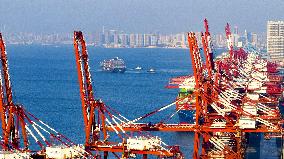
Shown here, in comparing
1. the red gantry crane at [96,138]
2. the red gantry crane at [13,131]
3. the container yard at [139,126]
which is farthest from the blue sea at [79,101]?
the red gantry crane at [13,131]

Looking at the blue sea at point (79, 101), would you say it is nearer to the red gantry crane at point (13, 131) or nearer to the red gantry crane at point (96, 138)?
the red gantry crane at point (96, 138)

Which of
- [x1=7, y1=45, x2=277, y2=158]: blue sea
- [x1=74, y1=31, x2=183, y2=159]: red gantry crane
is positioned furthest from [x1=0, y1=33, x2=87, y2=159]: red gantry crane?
[x1=7, y1=45, x2=277, y2=158]: blue sea

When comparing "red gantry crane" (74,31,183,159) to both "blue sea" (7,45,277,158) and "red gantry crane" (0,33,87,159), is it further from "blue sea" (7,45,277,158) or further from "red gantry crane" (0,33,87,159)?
"blue sea" (7,45,277,158)

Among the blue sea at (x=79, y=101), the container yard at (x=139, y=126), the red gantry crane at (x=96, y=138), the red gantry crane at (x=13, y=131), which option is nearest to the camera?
the red gantry crane at (x=13, y=131)

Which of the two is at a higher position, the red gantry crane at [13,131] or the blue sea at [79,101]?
the red gantry crane at [13,131]

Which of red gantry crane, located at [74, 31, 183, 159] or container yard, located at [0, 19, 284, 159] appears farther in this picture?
red gantry crane, located at [74, 31, 183, 159]

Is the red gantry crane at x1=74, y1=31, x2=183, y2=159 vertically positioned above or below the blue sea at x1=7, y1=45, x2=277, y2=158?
above

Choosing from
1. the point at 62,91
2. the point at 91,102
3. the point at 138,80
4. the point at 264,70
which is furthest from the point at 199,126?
the point at 138,80

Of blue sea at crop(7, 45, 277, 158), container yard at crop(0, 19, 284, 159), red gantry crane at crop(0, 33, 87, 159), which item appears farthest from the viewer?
blue sea at crop(7, 45, 277, 158)

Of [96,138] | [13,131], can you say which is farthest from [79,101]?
[13,131]

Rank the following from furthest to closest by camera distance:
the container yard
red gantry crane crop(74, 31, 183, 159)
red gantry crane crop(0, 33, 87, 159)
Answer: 1. red gantry crane crop(74, 31, 183, 159)
2. the container yard
3. red gantry crane crop(0, 33, 87, 159)

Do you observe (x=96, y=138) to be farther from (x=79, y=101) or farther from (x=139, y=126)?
(x=79, y=101)
